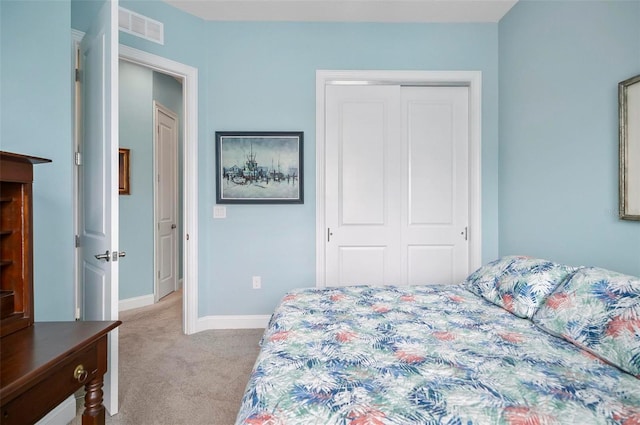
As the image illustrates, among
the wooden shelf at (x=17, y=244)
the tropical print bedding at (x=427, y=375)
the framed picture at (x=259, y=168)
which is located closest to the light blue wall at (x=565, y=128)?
the tropical print bedding at (x=427, y=375)

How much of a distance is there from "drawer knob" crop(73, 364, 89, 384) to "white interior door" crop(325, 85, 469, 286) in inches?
85.9

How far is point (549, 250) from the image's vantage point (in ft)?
7.82

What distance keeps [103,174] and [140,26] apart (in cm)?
150

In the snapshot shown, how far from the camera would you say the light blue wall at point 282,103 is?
304 centimetres

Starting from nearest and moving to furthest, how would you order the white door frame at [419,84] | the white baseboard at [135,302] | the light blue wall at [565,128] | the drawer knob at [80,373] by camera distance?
the drawer knob at [80,373] < the light blue wall at [565,128] < the white door frame at [419,84] < the white baseboard at [135,302]

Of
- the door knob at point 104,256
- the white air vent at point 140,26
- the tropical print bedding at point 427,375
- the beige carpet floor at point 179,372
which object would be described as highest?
the white air vent at point 140,26

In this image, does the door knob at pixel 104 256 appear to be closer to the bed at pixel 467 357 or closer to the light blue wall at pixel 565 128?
the bed at pixel 467 357

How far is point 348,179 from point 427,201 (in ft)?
2.62

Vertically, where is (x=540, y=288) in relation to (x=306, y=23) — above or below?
below

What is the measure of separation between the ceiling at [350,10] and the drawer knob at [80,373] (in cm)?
282

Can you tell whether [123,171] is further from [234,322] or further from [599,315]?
[599,315]

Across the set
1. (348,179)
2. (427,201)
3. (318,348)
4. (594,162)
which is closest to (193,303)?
(348,179)

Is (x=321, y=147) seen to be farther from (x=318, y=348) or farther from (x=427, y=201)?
(x=318, y=348)

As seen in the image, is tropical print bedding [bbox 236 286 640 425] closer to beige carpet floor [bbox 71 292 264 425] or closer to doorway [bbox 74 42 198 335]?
beige carpet floor [bbox 71 292 264 425]
